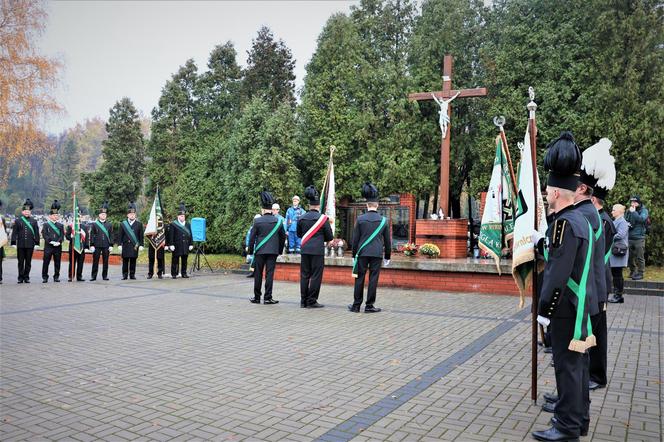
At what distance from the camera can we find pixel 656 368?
5.80 metres

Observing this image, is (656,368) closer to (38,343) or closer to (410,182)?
(38,343)

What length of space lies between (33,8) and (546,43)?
23.0 m

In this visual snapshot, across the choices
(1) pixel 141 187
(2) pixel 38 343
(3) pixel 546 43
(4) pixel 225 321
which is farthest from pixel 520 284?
(1) pixel 141 187

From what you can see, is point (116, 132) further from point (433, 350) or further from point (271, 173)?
point (433, 350)

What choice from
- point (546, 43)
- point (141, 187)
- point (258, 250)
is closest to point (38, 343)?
point (258, 250)

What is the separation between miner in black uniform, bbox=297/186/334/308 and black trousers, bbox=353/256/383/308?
2.89 feet

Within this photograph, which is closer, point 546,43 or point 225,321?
point 225,321

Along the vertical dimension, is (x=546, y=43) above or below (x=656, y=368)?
above

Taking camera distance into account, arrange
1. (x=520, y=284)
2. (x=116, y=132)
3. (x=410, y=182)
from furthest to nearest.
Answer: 1. (x=116, y=132)
2. (x=410, y=182)
3. (x=520, y=284)

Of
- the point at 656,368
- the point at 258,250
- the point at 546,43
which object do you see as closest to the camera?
the point at 656,368

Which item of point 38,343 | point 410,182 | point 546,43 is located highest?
point 546,43

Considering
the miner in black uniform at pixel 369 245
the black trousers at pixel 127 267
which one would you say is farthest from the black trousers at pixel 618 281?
the black trousers at pixel 127 267

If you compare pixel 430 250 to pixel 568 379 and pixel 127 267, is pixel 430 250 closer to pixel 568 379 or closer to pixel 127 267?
pixel 127 267

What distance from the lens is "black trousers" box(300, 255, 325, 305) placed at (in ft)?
33.2
